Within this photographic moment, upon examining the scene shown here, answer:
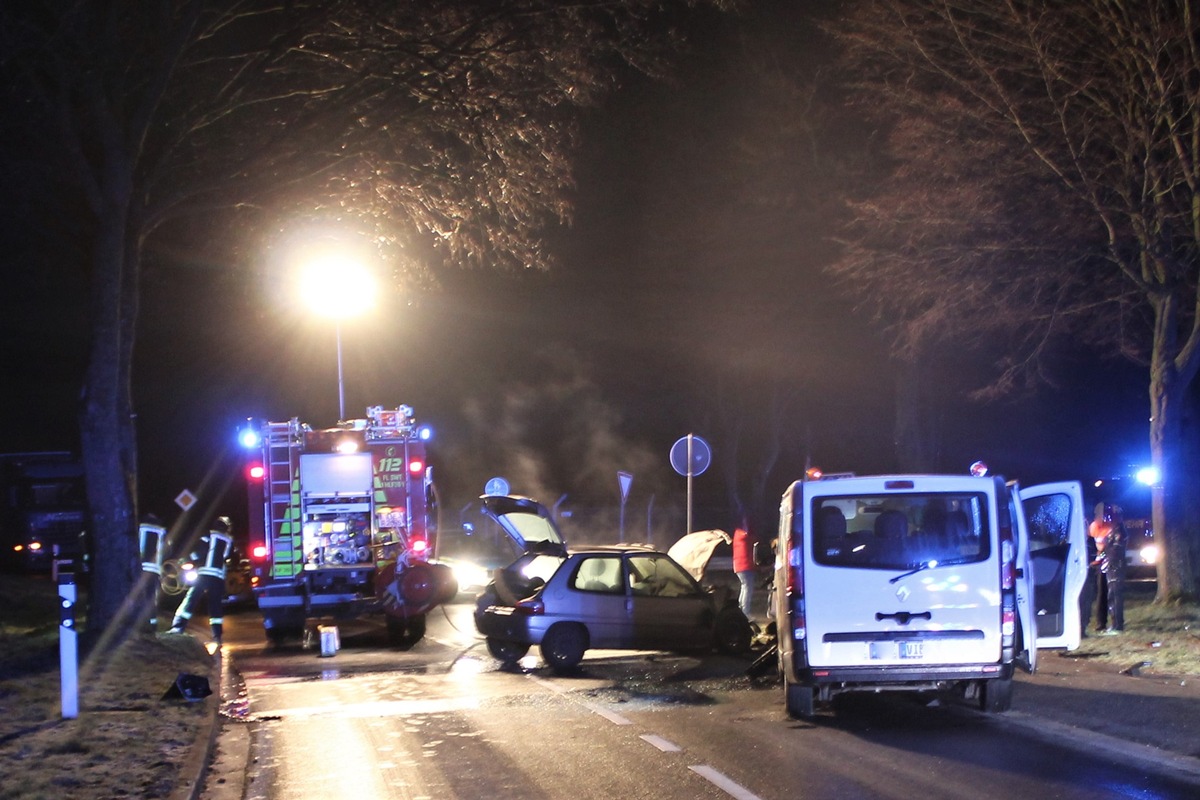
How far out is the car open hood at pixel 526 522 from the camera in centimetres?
1818

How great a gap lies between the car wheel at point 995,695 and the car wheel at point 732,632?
492 centimetres

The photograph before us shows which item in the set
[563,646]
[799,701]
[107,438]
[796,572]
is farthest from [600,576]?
[107,438]

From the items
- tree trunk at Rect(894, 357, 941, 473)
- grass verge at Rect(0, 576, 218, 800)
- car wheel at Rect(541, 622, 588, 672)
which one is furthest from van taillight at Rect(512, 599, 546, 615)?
tree trunk at Rect(894, 357, 941, 473)

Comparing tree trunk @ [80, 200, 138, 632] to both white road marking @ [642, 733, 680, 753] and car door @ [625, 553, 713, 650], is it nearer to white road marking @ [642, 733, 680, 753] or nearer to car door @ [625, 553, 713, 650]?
car door @ [625, 553, 713, 650]

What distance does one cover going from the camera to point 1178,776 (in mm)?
8078

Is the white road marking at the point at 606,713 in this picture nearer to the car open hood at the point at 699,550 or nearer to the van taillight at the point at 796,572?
the van taillight at the point at 796,572

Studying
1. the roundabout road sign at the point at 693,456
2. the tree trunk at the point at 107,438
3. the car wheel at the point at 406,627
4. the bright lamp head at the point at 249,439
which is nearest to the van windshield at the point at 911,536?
the roundabout road sign at the point at 693,456

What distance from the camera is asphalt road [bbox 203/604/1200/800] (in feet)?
26.2

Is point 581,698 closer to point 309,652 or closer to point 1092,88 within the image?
point 309,652

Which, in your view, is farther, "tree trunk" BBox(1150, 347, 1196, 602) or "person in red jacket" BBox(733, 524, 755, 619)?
"person in red jacket" BBox(733, 524, 755, 619)

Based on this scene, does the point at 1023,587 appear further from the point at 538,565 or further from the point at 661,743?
the point at 538,565

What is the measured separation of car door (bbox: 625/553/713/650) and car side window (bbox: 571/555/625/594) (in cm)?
15

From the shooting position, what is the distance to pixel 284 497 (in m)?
18.5

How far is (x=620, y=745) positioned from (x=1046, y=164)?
10678 millimetres
